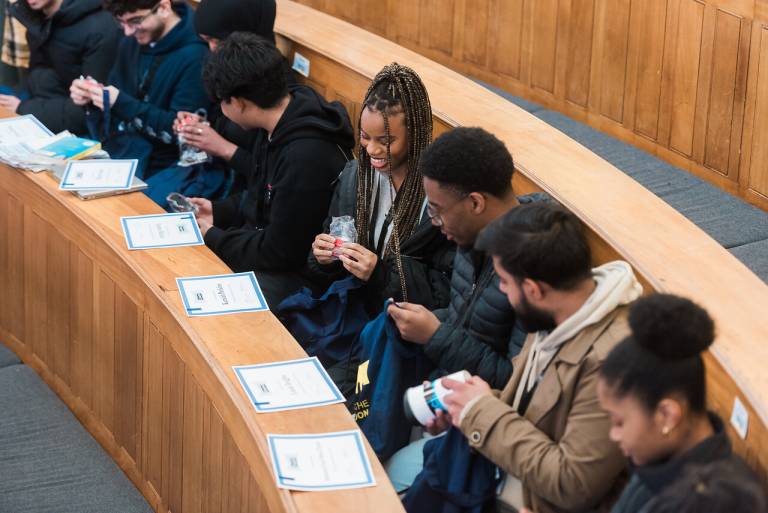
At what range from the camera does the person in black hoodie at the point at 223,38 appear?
427cm

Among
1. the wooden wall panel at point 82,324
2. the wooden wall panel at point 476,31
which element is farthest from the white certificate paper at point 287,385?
the wooden wall panel at point 476,31

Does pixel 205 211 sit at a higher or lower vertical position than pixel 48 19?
lower

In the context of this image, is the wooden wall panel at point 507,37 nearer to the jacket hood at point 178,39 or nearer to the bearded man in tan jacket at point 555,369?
the jacket hood at point 178,39

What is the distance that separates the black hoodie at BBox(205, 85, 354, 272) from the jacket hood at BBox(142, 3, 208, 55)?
845mm

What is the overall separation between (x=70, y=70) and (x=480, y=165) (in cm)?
302

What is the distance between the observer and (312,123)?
12.5 ft

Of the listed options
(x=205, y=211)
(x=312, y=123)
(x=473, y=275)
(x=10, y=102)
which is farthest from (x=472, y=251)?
(x=10, y=102)

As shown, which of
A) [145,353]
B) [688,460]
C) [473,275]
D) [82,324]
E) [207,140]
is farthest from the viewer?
[207,140]

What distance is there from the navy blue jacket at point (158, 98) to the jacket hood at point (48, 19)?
0.51 meters

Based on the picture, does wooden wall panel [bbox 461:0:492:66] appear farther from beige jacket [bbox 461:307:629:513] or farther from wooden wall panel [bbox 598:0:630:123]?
beige jacket [bbox 461:307:629:513]

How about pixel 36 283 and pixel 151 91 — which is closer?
pixel 36 283

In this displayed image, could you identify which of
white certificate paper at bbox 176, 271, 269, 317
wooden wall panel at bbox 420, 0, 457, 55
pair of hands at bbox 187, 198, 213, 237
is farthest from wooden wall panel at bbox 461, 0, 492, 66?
white certificate paper at bbox 176, 271, 269, 317

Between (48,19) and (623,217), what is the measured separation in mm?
3335

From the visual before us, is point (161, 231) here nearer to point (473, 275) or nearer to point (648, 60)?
point (473, 275)
